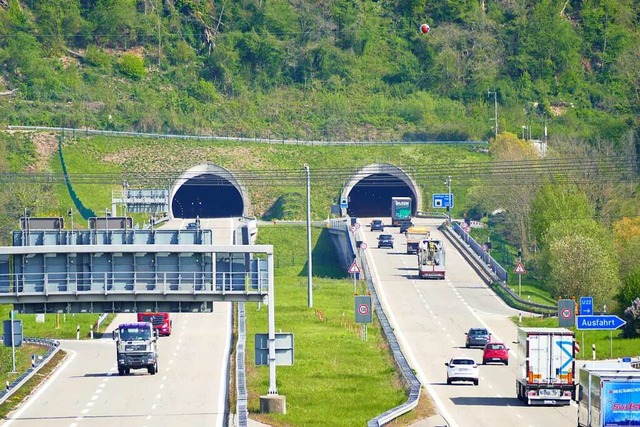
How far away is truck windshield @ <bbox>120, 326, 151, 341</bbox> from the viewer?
68.2 metres

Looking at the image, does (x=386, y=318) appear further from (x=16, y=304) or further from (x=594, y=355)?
(x=16, y=304)

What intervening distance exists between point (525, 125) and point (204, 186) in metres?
35.1

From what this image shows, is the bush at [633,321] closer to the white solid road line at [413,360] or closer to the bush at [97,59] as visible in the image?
the white solid road line at [413,360]

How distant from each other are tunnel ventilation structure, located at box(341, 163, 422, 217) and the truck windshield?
8722 centimetres

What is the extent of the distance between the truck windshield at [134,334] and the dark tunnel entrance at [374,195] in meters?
96.8

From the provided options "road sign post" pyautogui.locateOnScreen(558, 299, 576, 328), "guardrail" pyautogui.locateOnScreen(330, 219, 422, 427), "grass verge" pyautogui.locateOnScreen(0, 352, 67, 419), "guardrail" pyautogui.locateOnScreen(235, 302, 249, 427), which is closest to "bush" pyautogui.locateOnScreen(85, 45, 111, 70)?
"guardrail" pyautogui.locateOnScreen(330, 219, 422, 427)

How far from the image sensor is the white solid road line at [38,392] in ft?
187

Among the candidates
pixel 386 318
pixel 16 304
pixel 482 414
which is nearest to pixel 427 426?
pixel 482 414

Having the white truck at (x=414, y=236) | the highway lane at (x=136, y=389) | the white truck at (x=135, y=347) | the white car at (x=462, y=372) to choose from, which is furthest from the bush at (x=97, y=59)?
the white car at (x=462, y=372)

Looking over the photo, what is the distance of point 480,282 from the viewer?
112 m

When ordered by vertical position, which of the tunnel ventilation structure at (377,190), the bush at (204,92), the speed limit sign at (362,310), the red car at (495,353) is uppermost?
the bush at (204,92)

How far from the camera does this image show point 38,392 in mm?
64250

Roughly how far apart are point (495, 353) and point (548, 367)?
15367mm

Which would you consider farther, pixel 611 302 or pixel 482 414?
pixel 611 302
